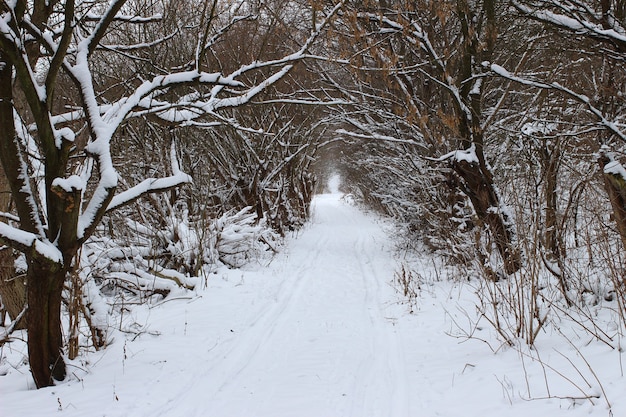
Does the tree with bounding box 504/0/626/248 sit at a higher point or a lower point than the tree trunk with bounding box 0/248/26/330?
higher

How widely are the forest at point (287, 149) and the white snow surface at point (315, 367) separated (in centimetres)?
33

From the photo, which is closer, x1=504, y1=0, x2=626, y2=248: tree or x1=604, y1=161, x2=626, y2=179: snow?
x1=604, y1=161, x2=626, y2=179: snow

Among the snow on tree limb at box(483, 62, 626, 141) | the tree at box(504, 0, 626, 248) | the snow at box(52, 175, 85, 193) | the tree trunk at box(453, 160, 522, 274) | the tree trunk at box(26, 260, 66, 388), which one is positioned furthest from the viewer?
the tree trunk at box(453, 160, 522, 274)

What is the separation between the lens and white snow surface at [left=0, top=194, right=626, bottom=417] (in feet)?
10.4

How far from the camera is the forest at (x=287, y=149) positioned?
340cm

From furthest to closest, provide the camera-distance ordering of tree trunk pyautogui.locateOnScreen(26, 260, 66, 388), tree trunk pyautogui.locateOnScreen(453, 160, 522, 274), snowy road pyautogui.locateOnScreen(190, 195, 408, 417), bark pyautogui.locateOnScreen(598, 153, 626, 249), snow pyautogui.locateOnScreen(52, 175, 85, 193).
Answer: tree trunk pyautogui.locateOnScreen(453, 160, 522, 274) < bark pyautogui.locateOnScreen(598, 153, 626, 249) < snowy road pyautogui.locateOnScreen(190, 195, 408, 417) < tree trunk pyautogui.locateOnScreen(26, 260, 66, 388) < snow pyautogui.locateOnScreen(52, 175, 85, 193)

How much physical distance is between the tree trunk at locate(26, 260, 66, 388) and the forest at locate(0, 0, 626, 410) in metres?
0.02

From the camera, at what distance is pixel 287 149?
14805mm

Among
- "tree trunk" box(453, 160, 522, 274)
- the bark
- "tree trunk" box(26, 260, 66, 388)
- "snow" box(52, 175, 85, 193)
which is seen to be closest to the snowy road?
"tree trunk" box(26, 260, 66, 388)

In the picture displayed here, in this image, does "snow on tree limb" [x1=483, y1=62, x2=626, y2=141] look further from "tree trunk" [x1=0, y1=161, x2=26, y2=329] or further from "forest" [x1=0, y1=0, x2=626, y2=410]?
"tree trunk" [x1=0, y1=161, x2=26, y2=329]

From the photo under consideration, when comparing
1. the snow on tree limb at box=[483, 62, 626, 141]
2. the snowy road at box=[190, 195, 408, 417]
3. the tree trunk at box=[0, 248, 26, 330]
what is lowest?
the snowy road at box=[190, 195, 408, 417]

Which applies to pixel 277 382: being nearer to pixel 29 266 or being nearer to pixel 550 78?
pixel 29 266

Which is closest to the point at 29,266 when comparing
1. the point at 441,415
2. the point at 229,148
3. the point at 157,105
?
the point at 157,105

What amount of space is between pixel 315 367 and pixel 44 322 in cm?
259
